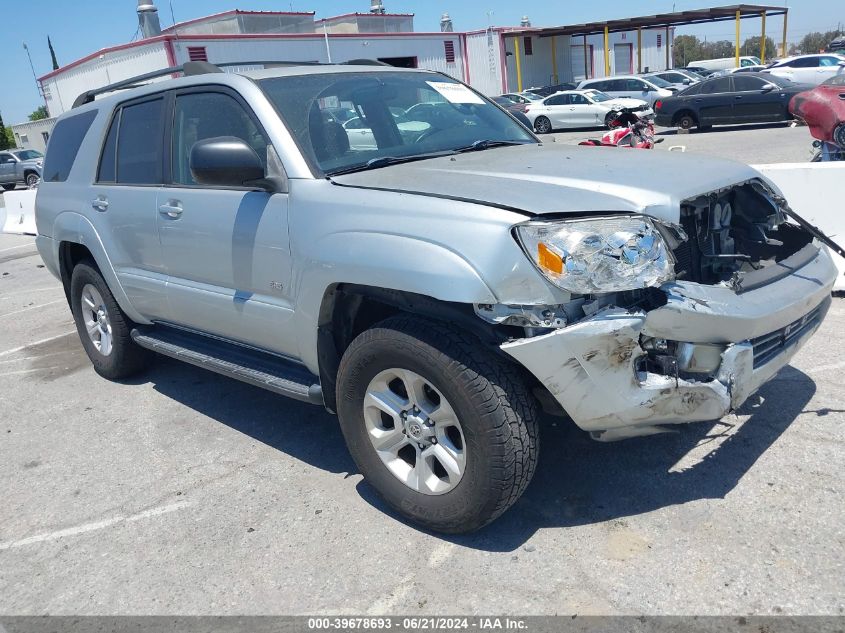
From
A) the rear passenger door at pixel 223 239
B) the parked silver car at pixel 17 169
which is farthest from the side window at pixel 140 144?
the parked silver car at pixel 17 169

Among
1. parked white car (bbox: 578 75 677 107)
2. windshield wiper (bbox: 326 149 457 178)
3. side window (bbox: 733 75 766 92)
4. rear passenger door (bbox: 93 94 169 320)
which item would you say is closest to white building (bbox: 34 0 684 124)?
parked white car (bbox: 578 75 677 107)

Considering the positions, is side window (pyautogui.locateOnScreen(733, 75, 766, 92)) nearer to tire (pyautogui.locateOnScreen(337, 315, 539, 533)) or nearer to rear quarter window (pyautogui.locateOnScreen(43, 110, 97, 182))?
rear quarter window (pyautogui.locateOnScreen(43, 110, 97, 182))

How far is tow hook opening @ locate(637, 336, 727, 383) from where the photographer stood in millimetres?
2738

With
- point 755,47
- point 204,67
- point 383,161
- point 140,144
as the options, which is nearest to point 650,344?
point 383,161

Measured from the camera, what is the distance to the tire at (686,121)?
20.8 metres

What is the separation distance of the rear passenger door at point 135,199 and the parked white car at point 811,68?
88.0 ft

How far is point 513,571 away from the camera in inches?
113

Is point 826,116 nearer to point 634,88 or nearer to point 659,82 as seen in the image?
point 634,88

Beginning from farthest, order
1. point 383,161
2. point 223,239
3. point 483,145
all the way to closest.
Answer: point 483,145 < point 223,239 < point 383,161

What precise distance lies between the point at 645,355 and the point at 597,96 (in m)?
24.4

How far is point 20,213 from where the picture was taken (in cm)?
1598

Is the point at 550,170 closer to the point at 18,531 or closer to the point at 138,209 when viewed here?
the point at 138,209

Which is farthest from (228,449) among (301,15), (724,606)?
(301,15)

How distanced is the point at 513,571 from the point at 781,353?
55.8 inches
